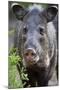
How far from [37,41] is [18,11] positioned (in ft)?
1.32

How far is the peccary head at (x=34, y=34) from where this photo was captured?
7.84 ft

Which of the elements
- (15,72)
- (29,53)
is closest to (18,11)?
(29,53)

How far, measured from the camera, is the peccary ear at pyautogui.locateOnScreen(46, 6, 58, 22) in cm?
247

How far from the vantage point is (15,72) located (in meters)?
2.35

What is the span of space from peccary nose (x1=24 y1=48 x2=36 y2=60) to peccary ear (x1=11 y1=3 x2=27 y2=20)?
0.38 meters

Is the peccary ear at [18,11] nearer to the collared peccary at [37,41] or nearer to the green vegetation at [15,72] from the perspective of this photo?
the collared peccary at [37,41]

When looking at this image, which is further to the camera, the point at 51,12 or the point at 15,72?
the point at 51,12

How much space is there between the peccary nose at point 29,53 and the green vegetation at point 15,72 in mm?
81

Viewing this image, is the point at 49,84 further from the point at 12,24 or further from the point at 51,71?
the point at 12,24

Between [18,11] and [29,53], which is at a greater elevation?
[18,11]

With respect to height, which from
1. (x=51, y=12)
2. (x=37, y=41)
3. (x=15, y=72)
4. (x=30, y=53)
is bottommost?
(x=15, y=72)

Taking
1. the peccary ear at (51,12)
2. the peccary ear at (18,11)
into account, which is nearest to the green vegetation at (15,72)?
the peccary ear at (18,11)

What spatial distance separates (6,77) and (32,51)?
1.35ft

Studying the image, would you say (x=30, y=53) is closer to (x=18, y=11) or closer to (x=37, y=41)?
(x=37, y=41)
